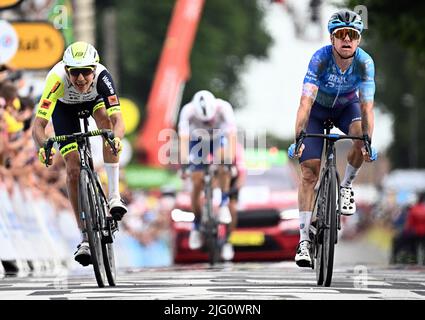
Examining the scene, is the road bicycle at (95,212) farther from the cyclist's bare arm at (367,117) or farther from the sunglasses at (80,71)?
the cyclist's bare arm at (367,117)

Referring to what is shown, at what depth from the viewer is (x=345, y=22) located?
12.5 meters

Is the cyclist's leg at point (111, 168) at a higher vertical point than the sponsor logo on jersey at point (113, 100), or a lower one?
lower

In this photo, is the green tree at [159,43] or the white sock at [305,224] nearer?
the white sock at [305,224]

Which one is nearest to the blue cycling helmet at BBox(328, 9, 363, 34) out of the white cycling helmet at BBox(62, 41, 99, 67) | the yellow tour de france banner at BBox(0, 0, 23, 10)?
the white cycling helmet at BBox(62, 41, 99, 67)

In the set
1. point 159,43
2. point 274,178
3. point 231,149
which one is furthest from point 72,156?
point 159,43

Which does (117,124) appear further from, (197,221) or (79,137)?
(197,221)

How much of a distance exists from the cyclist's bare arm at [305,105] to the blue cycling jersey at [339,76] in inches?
2.0

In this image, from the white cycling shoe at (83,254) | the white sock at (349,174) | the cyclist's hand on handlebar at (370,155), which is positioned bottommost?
the white cycling shoe at (83,254)

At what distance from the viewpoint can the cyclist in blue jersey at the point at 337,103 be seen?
1252cm

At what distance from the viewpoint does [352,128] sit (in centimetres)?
1309

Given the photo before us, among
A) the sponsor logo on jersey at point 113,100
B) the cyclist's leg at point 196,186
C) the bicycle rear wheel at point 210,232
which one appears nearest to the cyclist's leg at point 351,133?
the sponsor logo on jersey at point 113,100
